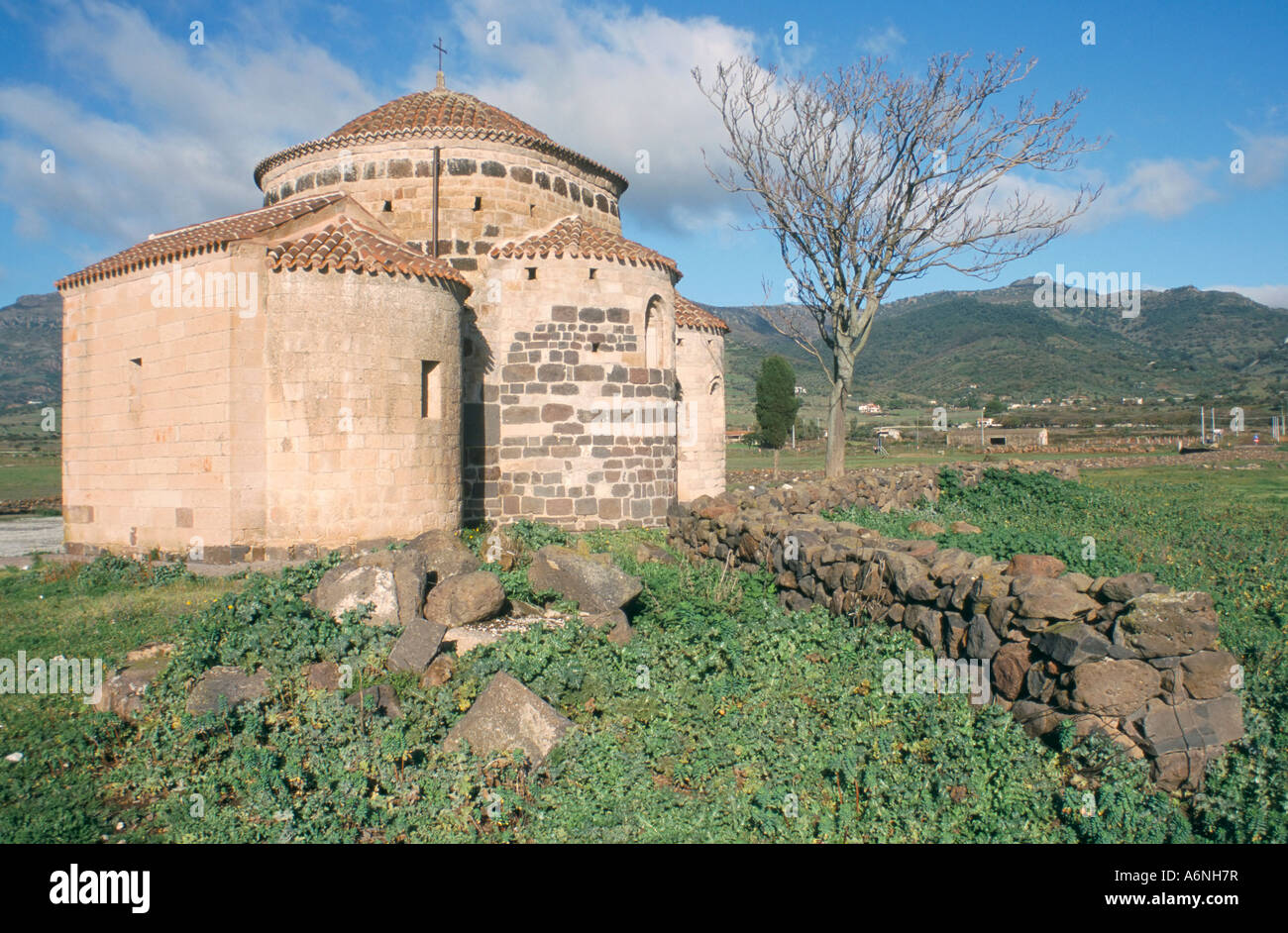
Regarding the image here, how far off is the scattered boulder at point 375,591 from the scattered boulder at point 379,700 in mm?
1195

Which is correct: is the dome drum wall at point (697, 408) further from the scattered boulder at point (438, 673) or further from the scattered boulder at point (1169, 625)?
the scattered boulder at point (1169, 625)

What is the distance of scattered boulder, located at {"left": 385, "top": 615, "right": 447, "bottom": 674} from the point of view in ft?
24.7

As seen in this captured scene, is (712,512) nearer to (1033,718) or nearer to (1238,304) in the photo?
(1033,718)

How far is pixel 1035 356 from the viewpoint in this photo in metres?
97.4

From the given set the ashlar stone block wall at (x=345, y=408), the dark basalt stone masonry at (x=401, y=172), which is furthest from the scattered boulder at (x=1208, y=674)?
the dark basalt stone masonry at (x=401, y=172)

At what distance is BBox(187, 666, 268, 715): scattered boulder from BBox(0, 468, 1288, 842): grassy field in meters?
0.14

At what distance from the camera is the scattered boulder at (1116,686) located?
5.84 metres

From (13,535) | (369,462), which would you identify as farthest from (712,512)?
(13,535)

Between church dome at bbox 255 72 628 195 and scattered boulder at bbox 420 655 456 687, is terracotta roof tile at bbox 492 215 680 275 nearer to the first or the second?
church dome at bbox 255 72 628 195

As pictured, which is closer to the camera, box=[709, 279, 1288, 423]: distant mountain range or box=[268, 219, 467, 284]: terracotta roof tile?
box=[268, 219, 467, 284]: terracotta roof tile

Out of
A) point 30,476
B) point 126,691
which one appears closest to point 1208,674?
point 126,691

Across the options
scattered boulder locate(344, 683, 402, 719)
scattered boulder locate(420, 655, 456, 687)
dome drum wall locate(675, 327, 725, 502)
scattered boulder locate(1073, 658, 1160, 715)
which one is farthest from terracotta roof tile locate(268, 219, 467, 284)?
scattered boulder locate(1073, 658, 1160, 715)

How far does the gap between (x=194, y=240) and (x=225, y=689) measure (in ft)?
25.5
